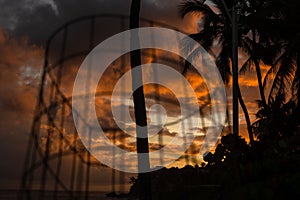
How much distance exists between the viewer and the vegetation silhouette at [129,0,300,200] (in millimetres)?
5730

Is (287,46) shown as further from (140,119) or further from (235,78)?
(140,119)

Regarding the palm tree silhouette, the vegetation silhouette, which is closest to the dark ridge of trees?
the vegetation silhouette

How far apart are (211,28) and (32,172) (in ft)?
55.4

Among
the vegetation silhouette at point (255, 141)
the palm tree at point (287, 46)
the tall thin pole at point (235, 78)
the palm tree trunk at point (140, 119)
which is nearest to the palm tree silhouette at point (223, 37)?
the vegetation silhouette at point (255, 141)

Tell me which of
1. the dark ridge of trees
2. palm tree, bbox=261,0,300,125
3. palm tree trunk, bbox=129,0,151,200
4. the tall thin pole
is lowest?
the dark ridge of trees

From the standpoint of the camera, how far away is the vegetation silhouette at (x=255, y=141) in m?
5.73

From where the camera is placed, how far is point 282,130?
1416 centimetres

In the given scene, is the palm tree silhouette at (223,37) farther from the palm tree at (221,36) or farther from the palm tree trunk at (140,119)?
the palm tree trunk at (140,119)

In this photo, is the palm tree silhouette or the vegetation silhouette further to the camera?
the palm tree silhouette

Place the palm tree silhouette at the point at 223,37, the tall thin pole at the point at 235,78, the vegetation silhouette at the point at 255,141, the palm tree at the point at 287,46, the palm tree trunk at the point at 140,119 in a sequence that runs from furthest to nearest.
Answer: the palm tree silhouette at the point at 223,37, the palm tree at the point at 287,46, the tall thin pole at the point at 235,78, the palm tree trunk at the point at 140,119, the vegetation silhouette at the point at 255,141

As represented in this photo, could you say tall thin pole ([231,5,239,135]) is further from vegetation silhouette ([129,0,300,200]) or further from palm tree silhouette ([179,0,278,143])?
palm tree silhouette ([179,0,278,143])

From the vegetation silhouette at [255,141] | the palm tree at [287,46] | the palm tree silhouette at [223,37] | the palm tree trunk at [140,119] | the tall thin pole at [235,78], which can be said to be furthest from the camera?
the palm tree silhouette at [223,37]

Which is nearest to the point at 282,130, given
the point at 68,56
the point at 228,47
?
the point at 68,56

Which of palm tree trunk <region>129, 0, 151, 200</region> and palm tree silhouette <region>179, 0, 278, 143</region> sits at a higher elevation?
palm tree silhouette <region>179, 0, 278, 143</region>
